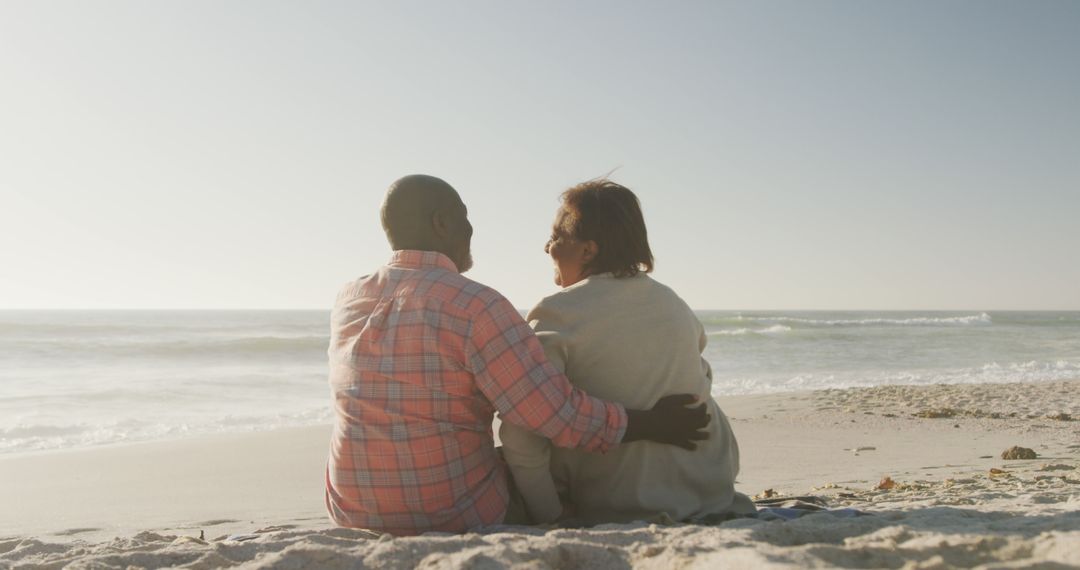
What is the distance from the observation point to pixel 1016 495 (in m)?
3.74

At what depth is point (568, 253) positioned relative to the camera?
3137 millimetres

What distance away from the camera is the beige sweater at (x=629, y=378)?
2973 mm

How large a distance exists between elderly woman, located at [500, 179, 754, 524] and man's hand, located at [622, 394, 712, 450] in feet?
0.23

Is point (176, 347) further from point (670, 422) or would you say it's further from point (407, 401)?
point (670, 422)

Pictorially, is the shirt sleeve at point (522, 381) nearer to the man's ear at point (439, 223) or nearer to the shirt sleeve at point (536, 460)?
the shirt sleeve at point (536, 460)

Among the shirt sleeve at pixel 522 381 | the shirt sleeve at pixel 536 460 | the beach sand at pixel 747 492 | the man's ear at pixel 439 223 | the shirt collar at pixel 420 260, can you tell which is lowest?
the beach sand at pixel 747 492

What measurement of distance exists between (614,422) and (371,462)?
0.81 m

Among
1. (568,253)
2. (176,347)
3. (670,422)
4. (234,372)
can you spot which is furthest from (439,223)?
(176,347)

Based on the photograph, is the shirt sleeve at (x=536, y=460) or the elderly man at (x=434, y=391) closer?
the elderly man at (x=434, y=391)

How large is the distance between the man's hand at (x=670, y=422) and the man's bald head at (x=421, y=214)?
869 mm

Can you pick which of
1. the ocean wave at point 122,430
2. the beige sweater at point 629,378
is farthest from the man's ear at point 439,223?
the ocean wave at point 122,430

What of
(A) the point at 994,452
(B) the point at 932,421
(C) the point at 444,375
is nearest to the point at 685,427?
(C) the point at 444,375

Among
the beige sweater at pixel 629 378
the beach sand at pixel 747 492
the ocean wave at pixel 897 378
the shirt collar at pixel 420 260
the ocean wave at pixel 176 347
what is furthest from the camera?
the ocean wave at pixel 176 347

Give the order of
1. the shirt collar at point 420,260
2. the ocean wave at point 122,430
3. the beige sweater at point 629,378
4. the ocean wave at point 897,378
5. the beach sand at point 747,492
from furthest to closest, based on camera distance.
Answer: the ocean wave at point 897,378 < the ocean wave at point 122,430 < the beige sweater at point 629,378 < the shirt collar at point 420,260 < the beach sand at point 747,492
